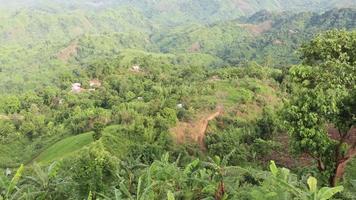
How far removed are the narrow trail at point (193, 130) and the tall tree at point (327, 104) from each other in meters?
26.0

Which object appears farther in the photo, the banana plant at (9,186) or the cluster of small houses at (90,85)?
the cluster of small houses at (90,85)

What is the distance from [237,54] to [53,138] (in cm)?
12048

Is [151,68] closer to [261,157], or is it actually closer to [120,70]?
[120,70]

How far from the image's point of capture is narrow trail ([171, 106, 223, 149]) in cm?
5025

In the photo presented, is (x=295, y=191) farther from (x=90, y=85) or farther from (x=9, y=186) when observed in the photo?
(x=90, y=85)

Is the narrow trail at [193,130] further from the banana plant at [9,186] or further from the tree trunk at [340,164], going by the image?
the banana plant at [9,186]

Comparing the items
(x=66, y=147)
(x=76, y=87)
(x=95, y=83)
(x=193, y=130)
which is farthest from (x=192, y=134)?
(x=95, y=83)

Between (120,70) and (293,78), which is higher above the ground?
(293,78)

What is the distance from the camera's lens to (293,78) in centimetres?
2427

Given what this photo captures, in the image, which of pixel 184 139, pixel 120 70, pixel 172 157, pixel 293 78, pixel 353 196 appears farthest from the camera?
pixel 120 70

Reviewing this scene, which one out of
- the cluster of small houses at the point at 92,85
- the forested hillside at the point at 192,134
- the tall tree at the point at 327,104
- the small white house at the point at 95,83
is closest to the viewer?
the forested hillside at the point at 192,134

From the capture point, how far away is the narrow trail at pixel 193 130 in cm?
5025

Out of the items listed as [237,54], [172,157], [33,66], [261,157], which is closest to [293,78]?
[261,157]

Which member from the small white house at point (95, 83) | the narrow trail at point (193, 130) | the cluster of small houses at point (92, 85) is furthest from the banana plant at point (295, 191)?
the small white house at point (95, 83)
